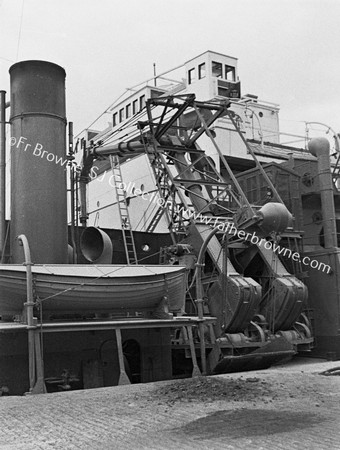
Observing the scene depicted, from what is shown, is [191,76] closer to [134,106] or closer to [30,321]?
[134,106]

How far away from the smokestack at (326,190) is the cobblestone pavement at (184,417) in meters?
6.82

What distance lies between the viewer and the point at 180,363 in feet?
39.1

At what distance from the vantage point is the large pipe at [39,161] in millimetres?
9281

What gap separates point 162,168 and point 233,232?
8.55 feet

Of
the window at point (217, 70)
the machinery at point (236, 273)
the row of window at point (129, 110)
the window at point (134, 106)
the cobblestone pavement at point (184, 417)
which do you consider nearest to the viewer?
the cobblestone pavement at point (184, 417)

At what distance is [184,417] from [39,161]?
5.39m

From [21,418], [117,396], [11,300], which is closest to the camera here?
[21,418]

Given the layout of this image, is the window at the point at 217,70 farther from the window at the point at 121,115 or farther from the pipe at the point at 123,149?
the pipe at the point at 123,149

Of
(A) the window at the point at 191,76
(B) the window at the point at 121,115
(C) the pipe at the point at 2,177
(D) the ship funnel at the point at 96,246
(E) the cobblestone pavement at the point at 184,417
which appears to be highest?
(A) the window at the point at 191,76

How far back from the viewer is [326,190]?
45.9 feet

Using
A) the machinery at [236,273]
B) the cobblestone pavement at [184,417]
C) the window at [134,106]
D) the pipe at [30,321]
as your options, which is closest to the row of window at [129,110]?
the window at [134,106]

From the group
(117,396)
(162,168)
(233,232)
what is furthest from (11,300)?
(162,168)

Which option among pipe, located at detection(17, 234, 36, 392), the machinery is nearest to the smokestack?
the machinery

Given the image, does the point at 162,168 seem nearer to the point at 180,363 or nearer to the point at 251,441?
the point at 180,363
